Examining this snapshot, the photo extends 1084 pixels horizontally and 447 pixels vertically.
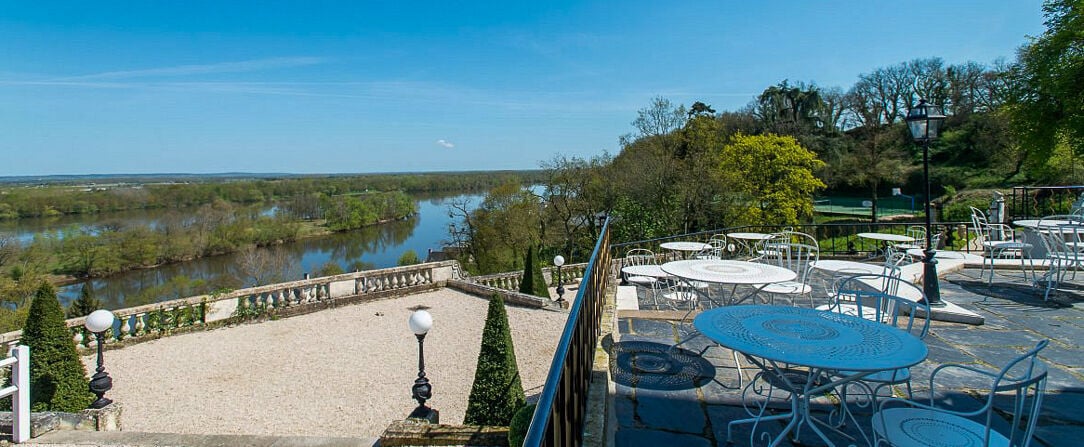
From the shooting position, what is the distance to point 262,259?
3127 cm

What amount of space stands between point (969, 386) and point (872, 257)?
19.7 ft

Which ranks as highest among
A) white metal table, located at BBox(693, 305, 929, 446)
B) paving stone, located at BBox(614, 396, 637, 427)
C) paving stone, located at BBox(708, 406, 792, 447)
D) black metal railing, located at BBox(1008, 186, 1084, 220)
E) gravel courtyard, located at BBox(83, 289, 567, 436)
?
black metal railing, located at BBox(1008, 186, 1084, 220)

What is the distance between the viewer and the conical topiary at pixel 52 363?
246 inches

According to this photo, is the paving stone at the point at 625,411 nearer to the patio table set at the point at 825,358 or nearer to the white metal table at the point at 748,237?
the patio table set at the point at 825,358

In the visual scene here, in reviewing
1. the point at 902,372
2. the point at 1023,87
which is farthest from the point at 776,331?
the point at 1023,87

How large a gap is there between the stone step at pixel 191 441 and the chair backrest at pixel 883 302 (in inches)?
190

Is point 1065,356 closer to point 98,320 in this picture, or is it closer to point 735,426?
point 735,426

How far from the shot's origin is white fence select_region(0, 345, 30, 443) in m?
5.25

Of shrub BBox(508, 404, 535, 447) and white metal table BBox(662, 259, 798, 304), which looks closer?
white metal table BBox(662, 259, 798, 304)

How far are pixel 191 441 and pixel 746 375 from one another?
226 inches

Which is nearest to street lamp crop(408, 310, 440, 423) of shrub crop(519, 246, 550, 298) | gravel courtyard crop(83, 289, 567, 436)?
gravel courtyard crop(83, 289, 567, 436)

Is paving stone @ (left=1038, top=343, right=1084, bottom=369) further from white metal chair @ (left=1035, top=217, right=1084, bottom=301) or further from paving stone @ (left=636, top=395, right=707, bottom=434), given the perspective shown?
paving stone @ (left=636, top=395, right=707, bottom=434)

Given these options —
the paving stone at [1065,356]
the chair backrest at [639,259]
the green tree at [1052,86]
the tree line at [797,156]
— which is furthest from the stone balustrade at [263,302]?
the green tree at [1052,86]

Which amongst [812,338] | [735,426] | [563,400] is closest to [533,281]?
[735,426]
